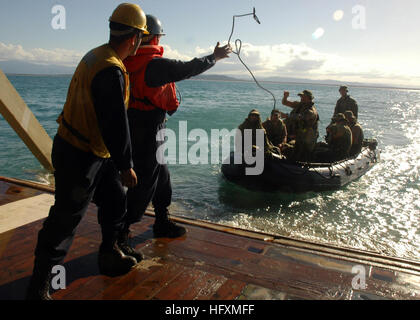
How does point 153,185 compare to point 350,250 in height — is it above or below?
above

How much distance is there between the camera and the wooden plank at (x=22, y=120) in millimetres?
4590

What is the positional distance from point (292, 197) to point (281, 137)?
185 cm

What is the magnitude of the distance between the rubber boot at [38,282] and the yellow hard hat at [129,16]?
5.61 ft

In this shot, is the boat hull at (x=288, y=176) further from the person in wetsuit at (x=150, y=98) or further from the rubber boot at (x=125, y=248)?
the rubber boot at (x=125, y=248)

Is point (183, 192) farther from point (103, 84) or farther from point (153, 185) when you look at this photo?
point (103, 84)

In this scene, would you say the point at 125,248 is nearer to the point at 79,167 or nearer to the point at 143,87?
the point at 79,167

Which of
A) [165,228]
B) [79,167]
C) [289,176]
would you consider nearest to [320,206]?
[289,176]

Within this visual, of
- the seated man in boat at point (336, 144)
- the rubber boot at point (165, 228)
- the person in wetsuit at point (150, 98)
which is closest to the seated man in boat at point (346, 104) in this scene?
the seated man in boat at point (336, 144)

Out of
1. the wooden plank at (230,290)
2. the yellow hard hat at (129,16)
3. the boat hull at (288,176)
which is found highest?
the yellow hard hat at (129,16)

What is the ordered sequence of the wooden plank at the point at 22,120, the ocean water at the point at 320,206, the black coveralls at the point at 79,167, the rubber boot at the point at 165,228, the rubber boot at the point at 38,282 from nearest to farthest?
the black coveralls at the point at 79,167 → the rubber boot at the point at 38,282 → the rubber boot at the point at 165,228 → the wooden plank at the point at 22,120 → the ocean water at the point at 320,206

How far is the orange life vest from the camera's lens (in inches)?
110

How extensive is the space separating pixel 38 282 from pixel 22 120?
12.2 feet
